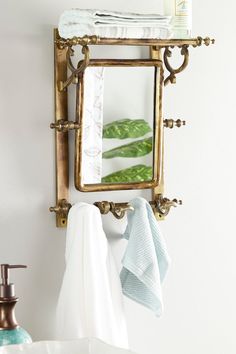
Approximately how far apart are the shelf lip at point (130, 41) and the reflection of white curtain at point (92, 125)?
9 centimetres

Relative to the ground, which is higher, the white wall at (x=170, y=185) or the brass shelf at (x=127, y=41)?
the brass shelf at (x=127, y=41)

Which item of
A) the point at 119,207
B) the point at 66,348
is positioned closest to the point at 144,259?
the point at 119,207

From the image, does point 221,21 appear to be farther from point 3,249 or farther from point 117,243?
point 3,249

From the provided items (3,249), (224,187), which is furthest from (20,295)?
(224,187)

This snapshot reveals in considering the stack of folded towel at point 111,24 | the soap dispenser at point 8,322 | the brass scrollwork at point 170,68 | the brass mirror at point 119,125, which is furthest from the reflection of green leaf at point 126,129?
the soap dispenser at point 8,322

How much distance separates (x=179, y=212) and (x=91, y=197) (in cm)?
26

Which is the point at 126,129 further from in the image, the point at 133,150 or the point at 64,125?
the point at 64,125

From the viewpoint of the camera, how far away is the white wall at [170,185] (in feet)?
6.59

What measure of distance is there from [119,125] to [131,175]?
5.1 inches

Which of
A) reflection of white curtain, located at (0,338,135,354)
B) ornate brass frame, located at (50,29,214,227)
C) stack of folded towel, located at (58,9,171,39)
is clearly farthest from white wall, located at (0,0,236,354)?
reflection of white curtain, located at (0,338,135,354)

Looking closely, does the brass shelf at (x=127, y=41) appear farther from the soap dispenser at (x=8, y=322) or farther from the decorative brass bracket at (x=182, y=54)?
the soap dispenser at (x=8, y=322)

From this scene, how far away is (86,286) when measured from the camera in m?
1.97

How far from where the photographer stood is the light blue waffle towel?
6.74 feet

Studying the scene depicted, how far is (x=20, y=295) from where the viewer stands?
2033mm
